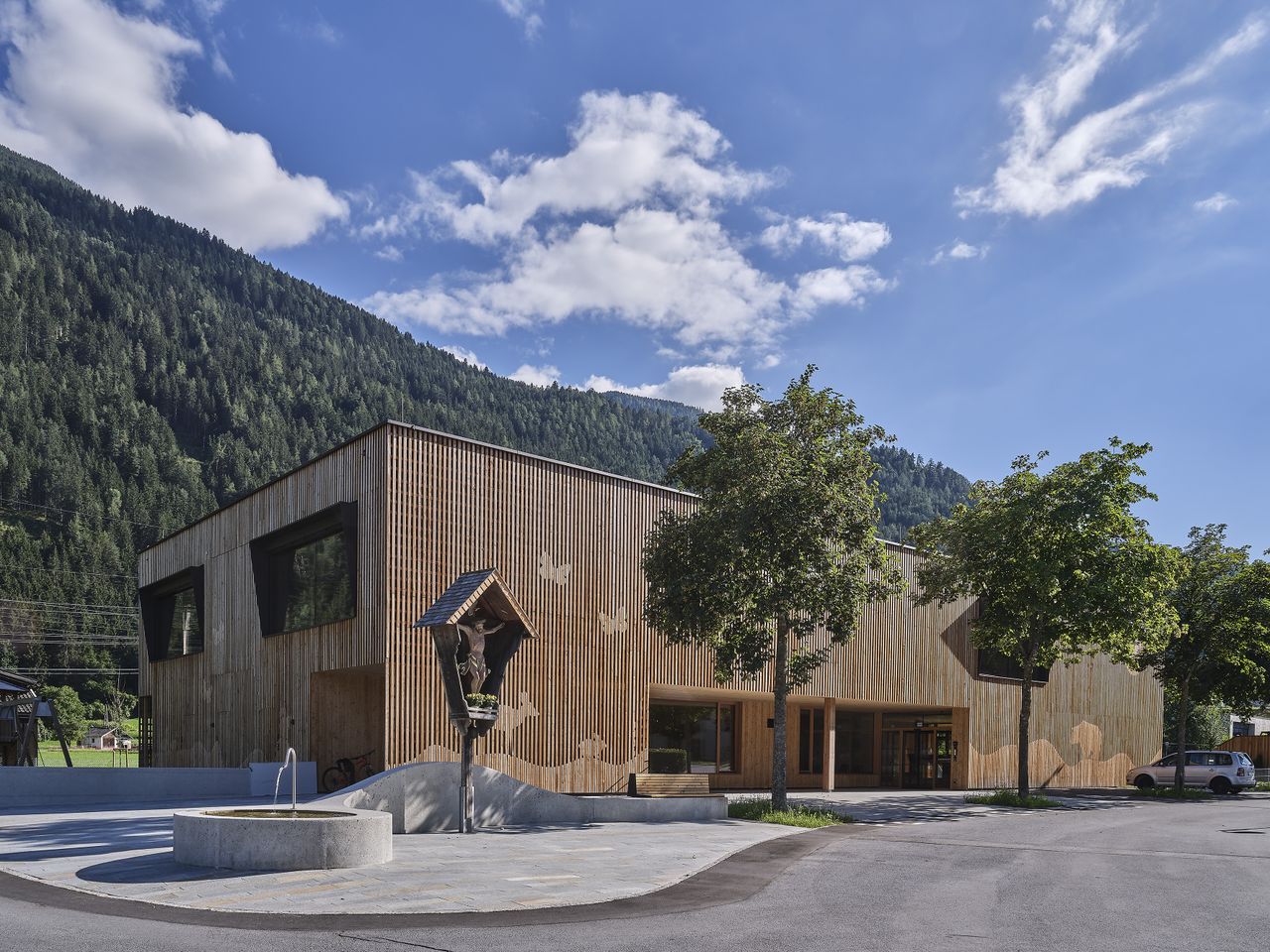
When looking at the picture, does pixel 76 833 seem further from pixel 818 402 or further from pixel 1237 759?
pixel 1237 759

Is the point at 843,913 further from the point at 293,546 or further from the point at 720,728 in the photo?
the point at 720,728

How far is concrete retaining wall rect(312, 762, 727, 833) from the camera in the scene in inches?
691

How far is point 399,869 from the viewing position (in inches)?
522

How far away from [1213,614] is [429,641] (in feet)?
94.2

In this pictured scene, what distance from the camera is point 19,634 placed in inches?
3597

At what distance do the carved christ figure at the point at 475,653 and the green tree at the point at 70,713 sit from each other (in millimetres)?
87891

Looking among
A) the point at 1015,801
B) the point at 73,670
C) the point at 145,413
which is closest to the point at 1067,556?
the point at 1015,801

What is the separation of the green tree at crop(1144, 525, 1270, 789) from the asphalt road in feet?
70.0

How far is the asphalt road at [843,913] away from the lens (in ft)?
30.5

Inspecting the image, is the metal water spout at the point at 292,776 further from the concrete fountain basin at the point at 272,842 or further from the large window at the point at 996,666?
the large window at the point at 996,666

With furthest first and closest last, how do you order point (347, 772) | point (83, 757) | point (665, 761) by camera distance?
1. point (83, 757)
2. point (665, 761)
3. point (347, 772)

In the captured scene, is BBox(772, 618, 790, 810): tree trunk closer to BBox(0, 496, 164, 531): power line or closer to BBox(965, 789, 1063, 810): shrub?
BBox(965, 789, 1063, 810): shrub

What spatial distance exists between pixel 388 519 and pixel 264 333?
17853cm

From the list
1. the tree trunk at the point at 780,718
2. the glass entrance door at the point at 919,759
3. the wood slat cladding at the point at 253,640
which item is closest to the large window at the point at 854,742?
the glass entrance door at the point at 919,759
